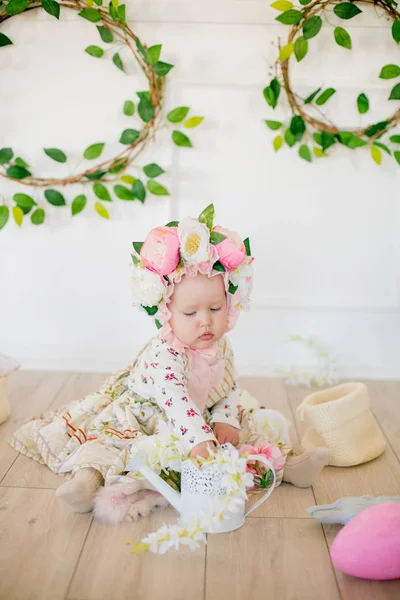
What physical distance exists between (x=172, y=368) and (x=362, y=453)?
641 millimetres

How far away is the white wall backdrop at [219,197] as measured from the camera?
2.67 metres

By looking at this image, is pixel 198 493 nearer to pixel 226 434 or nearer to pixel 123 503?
pixel 123 503

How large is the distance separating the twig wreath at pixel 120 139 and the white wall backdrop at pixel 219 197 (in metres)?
0.04

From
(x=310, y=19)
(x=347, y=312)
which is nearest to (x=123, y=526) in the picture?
(x=347, y=312)

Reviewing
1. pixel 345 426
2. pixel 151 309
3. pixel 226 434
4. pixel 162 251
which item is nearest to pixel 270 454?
pixel 226 434

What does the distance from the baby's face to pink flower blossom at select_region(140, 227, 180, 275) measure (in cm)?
7

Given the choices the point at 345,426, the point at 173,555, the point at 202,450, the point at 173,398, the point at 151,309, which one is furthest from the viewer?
the point at 345,426

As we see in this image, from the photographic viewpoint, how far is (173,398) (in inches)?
71.4

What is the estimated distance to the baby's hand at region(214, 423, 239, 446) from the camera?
A: 198cm

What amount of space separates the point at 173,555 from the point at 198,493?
5.8 inches

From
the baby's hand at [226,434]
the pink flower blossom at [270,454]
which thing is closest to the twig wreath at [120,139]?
the baby's hand at [226,434]

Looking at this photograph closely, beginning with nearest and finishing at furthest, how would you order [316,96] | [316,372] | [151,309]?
[151,309]
[316,96]
[316,372]

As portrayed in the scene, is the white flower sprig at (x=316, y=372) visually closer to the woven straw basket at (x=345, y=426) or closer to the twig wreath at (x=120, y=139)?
the woven straw basket at (x=345, y=426)

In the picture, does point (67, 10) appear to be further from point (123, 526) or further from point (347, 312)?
point (123, 526)
